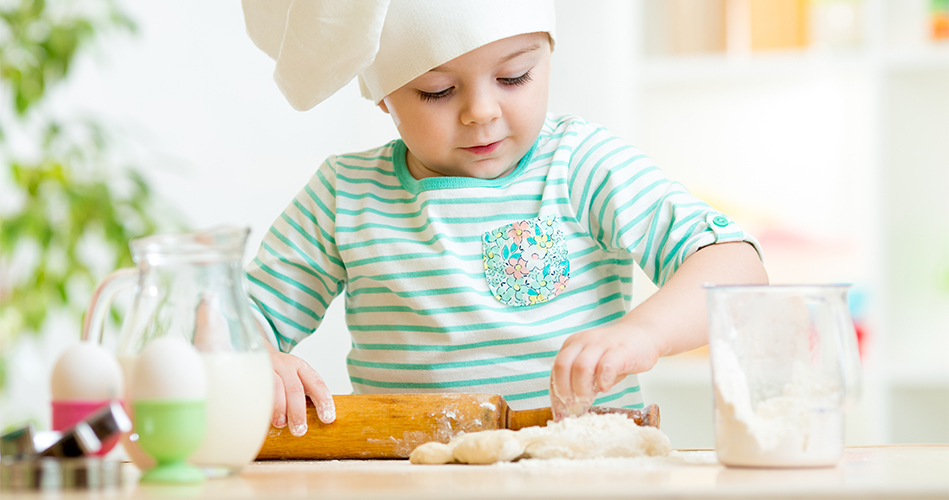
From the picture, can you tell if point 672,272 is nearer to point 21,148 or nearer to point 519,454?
point 519,454

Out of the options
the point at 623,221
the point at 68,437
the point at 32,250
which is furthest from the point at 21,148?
the point at 68,437

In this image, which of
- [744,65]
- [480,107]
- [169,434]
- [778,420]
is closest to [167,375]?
[169,434]

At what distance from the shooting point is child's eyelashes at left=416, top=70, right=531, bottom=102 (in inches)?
35.9

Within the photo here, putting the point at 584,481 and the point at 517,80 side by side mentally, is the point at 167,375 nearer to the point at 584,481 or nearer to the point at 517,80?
the point at 584,481


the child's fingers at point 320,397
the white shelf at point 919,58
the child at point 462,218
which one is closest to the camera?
the child's fingers at point 320,397

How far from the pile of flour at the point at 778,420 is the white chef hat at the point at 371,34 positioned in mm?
433

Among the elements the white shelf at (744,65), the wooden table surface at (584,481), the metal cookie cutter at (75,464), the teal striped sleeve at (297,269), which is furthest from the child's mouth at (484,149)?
the white shelf at (744,65)

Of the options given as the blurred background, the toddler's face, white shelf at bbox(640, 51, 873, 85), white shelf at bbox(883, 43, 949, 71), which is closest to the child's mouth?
the toddler's face

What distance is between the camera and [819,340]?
54 cm

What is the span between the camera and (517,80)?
0.92m

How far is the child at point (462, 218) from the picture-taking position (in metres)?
0.86

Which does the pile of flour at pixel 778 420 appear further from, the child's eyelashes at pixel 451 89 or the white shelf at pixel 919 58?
the white shelf at pixel 919 58

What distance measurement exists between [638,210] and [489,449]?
36 cm

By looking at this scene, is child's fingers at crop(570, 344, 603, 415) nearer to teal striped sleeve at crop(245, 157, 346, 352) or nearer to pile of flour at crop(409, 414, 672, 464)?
pile of flour at crop(409, 414, 672, 464)
